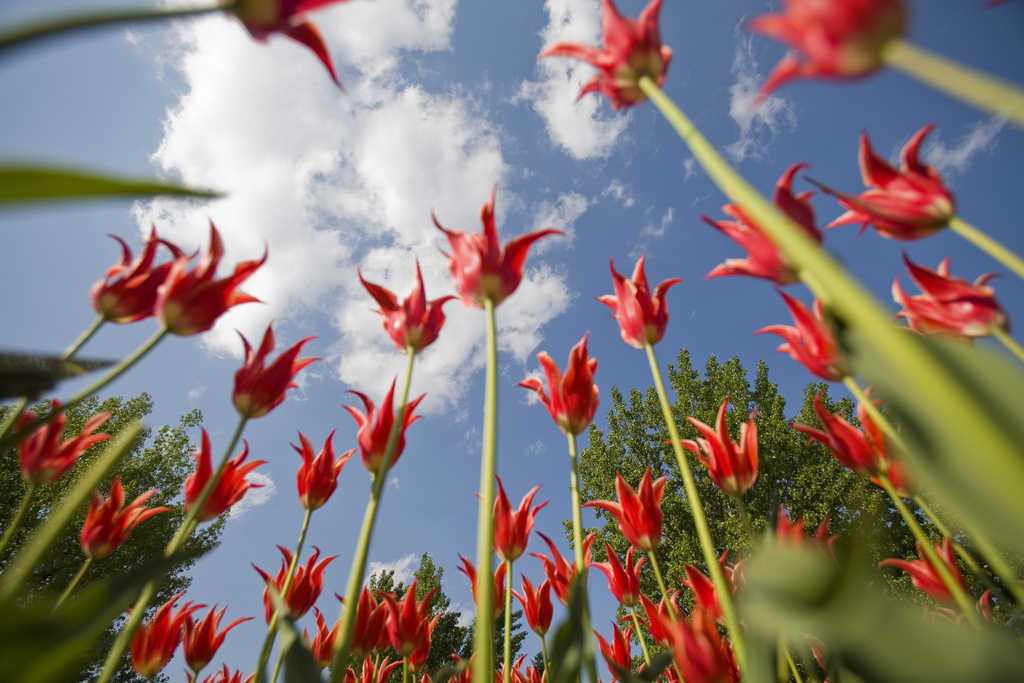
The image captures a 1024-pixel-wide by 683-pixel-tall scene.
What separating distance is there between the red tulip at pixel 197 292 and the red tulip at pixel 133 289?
3cm

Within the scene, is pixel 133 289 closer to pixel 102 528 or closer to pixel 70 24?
pixel 70 24

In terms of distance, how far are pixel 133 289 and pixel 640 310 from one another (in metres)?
1.65

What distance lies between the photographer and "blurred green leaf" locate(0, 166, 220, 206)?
1.25 feet

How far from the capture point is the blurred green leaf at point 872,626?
12.4 inches

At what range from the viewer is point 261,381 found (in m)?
1.31

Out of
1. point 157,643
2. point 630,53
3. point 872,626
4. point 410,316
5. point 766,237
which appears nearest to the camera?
point 872,626

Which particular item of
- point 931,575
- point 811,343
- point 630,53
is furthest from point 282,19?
point 931,575

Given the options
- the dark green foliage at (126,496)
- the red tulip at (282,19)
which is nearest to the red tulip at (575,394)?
the red tulip at (282,19)

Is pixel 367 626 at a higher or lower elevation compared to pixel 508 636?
higher

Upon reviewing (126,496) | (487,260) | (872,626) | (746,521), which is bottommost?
(872,626)

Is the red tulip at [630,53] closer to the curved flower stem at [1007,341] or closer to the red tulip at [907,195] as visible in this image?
the red tulip at [907,195]

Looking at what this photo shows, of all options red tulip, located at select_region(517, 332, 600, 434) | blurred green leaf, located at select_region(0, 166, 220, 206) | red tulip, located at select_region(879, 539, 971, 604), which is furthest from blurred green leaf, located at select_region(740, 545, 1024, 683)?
red tulip, located at select_region(879, 539, 971, 604)

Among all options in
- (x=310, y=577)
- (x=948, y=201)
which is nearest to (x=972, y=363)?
(x=948, y=201)

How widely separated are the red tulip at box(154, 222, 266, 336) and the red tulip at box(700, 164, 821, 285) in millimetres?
1358
